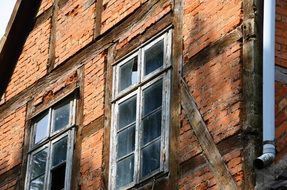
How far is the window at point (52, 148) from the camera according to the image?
33.3ft

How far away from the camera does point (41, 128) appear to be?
1077cm

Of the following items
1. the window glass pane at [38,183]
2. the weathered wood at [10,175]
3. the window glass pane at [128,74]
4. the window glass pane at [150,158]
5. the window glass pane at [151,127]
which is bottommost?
the window glass pane at [150,158]

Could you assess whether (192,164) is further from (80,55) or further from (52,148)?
(80,55)

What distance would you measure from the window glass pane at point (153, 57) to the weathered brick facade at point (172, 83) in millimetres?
129

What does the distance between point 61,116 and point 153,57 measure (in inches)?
60.4

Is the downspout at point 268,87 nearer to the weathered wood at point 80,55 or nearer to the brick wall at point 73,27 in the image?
the weathered wood at point 80,55

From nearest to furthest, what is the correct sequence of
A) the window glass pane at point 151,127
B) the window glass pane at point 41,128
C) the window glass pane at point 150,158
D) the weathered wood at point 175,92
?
the weathered wood at point 175,92 < the window glass pane at point 150,158 < the window glass pane at point 151,127 < the window glass pane at point 41,128

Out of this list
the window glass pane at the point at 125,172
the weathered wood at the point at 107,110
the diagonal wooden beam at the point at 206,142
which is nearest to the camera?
the diagonal wooden beam at the point at 206,142

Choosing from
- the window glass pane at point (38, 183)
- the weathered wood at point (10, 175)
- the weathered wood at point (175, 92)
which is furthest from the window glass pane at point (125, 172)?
the weathered wood at point (10, 175)

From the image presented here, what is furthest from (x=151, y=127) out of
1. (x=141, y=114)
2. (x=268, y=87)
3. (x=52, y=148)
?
(x=52, y=148)

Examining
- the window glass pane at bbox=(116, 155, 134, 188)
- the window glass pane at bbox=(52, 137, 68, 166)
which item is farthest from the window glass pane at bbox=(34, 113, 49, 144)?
the window glass pane at bbox=(116, 155, 134, 188)

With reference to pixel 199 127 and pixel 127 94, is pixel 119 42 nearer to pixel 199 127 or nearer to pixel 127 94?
pixel 127 94

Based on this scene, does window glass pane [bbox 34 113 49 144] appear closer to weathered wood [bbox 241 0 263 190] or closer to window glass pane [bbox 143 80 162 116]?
window glass pane [bbox 143 80 162 116]

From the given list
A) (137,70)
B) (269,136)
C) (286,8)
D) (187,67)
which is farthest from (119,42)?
(269,136)
